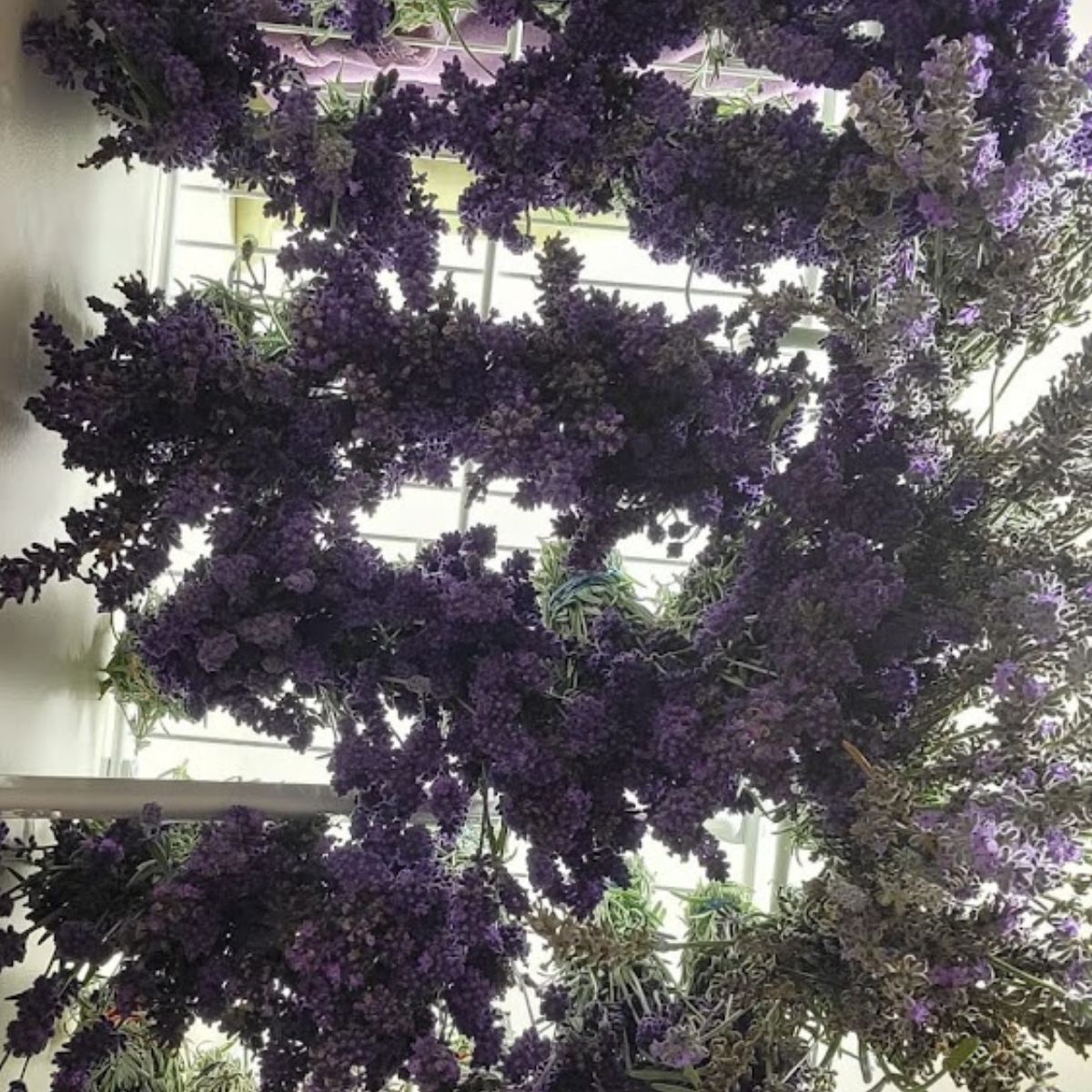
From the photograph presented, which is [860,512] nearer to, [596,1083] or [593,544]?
[593,544]

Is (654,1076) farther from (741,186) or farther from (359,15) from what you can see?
(359,15)

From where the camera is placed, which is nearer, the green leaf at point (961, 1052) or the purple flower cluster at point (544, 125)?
the green leaf at point (961, 1052)

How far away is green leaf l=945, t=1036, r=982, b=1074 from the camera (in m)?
0.84

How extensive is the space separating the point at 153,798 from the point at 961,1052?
64cm

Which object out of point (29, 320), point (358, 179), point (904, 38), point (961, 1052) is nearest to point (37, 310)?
point (29, 320)

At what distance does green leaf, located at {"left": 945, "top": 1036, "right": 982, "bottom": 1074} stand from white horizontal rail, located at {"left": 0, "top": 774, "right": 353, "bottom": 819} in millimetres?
494

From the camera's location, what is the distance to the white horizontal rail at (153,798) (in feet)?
3.30

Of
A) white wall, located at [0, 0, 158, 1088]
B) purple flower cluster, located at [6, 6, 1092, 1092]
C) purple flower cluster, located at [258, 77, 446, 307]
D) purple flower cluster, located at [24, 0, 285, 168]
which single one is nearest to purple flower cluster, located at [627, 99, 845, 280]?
purple flower cluster, located at [6, 6, 1092, 1092]

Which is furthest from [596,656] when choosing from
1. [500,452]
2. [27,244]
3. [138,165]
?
[138,165]

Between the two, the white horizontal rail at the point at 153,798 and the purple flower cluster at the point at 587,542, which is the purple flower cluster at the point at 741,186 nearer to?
the purple flower cluster at the point at 587,542

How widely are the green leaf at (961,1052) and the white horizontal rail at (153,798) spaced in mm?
494

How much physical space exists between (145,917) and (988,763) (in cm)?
63

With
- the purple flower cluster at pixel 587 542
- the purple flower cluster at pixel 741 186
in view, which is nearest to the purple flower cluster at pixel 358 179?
the purple flower cluster at pixel 587 542

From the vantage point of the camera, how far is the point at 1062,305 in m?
0.94
